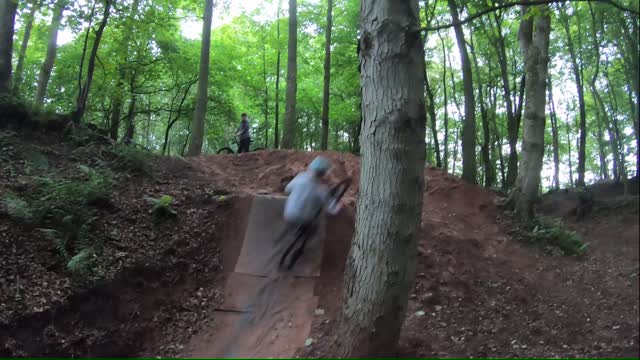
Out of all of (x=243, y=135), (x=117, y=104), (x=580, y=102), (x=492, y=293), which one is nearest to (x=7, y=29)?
(x=243, y=135)

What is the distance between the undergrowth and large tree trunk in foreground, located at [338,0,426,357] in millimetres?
4801

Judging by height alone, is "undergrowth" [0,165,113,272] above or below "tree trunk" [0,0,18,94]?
below

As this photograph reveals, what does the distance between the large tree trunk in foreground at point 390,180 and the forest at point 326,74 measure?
432 mm

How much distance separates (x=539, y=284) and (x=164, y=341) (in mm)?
4894

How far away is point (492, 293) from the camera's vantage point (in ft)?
16.0

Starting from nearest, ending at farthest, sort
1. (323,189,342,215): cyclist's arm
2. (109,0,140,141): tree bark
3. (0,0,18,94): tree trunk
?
(323,189,342,215): cyclist's arm
(0,0,18,94): tree trunk
(109,0,140,141): tree bark

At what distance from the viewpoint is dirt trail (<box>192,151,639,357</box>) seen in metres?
3.31

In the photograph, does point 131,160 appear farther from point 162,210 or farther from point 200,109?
point 200,109

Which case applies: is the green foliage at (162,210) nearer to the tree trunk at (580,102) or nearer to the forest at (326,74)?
the forest at (326,74)

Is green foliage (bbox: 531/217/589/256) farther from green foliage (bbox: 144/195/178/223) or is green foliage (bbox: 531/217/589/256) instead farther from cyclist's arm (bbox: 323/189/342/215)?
green foliage (bbox: 144/195/178/223)

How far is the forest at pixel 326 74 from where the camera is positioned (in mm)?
4160

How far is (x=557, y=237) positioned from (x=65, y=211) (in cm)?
770

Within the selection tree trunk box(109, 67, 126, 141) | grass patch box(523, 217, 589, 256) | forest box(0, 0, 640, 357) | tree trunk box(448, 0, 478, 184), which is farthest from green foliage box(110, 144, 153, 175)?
tree trunk box(109, 67, 126, 141)

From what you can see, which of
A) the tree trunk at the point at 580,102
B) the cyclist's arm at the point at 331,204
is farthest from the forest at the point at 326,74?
the cyclist's arm at the point at 331,204
